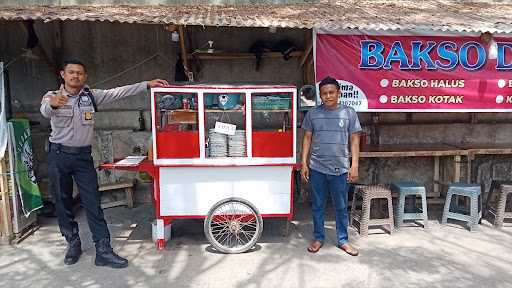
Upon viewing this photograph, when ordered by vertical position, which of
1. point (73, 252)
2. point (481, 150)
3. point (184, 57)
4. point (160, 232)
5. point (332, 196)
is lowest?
point (73, 252)

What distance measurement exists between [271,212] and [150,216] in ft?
7.00

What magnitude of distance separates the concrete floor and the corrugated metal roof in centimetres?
248

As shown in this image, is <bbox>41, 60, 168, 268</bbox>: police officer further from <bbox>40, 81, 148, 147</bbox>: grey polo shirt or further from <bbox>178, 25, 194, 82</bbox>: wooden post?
<bbox>178, 25, 194, 82</bbox>: wooden post

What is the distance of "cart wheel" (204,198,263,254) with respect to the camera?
14.3 feet

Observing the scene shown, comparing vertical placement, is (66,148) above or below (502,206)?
above

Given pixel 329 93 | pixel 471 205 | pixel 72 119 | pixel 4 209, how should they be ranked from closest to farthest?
pixel 72 119
pixel 329 93
pixel 4 209
pixel 471 205

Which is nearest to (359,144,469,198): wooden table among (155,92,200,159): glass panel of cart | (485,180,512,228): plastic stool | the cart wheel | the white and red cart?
(485,180,512,228): plastic stool

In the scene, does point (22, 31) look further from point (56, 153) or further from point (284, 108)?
point (284, 108)

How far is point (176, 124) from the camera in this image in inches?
170

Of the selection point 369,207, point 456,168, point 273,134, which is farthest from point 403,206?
point 273,134

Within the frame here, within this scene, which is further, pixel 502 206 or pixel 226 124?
pixel 502 206

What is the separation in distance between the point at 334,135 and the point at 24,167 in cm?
379

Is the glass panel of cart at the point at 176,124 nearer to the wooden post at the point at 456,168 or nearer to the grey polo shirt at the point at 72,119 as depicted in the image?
the grey polo shirt at the point at 72,119

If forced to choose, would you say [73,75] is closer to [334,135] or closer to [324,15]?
[334,135]
